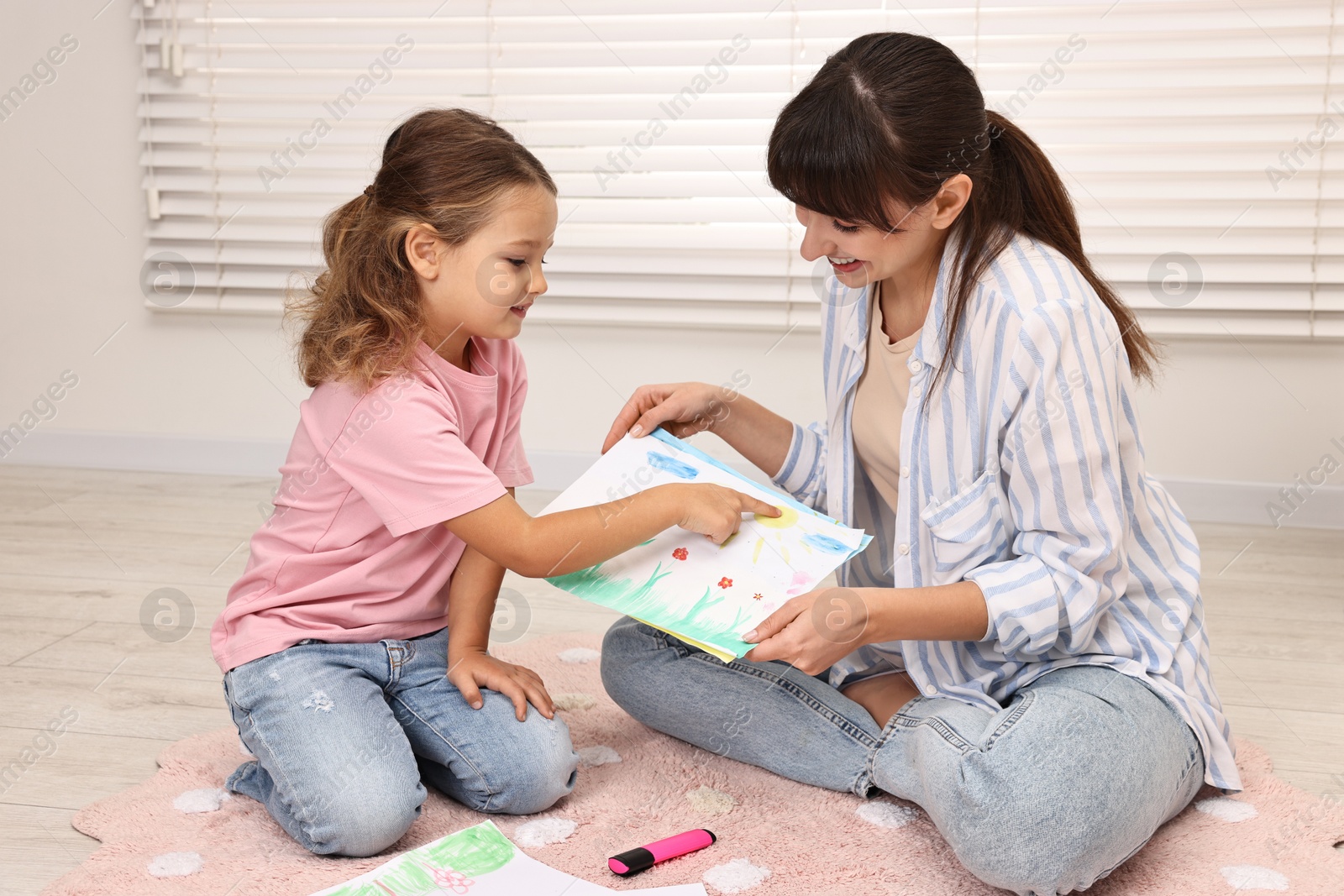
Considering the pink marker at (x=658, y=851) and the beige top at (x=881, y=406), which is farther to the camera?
the beige top at (x=881, y=406)

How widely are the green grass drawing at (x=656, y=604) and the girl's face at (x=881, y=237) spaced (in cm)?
32

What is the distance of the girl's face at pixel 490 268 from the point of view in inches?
45.2

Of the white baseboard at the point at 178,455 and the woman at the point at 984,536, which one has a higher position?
the woman at the point at 984,536

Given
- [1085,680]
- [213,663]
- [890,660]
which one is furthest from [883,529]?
[213,663]

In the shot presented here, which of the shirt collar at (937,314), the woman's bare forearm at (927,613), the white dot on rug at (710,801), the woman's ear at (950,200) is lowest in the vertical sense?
the white dot on rug at (710,801)

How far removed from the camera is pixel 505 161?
1.16m

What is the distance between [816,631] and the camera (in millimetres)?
987

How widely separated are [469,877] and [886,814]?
15.7 inches

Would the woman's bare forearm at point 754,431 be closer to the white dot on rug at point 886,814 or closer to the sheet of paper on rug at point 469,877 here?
the white dot on rug at point 886,814

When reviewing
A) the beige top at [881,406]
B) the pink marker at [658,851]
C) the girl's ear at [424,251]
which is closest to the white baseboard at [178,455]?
the beige top at [881,406]

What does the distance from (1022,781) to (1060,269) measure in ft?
1.46

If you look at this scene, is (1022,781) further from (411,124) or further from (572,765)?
(411,124)

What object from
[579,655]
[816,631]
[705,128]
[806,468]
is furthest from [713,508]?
[705,128]

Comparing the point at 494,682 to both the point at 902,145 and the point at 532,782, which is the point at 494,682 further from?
the point at 902,145
